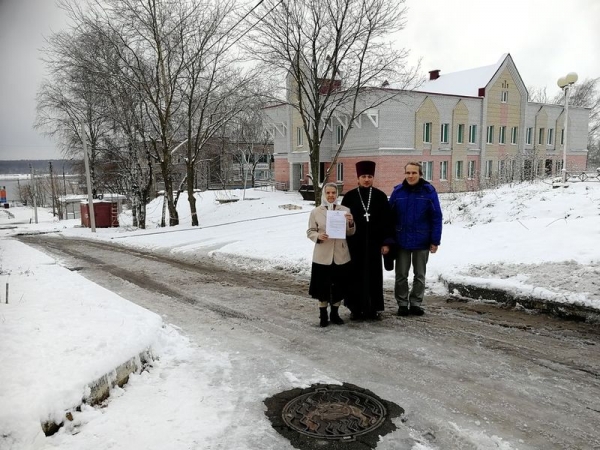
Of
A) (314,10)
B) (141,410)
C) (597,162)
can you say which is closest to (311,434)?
(141,410)

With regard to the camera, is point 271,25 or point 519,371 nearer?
point 519,371

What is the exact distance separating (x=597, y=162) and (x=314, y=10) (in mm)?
74138

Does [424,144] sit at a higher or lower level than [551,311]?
higher

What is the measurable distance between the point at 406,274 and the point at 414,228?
0.66 meters

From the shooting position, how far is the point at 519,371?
445cm

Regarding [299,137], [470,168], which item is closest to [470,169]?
[470,168]

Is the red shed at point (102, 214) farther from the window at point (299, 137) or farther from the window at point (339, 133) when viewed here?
the window at point (339, 133)

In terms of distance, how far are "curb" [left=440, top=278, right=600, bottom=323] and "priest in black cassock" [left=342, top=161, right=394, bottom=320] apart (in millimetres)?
1986

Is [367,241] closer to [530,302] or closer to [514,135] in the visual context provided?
[530,302]

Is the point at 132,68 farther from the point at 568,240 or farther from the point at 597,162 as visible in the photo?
the point at 597,162

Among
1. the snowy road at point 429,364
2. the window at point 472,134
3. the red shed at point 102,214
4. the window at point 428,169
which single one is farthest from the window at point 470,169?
the snowy road at point 429,364

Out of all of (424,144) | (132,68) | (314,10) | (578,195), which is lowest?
(578,195)

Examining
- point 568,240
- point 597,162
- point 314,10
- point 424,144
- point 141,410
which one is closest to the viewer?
point 141,410

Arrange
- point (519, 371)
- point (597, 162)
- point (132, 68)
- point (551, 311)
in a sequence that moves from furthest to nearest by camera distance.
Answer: point (597, 162), point (132, 68), point (551, 311), point (519, 371)
